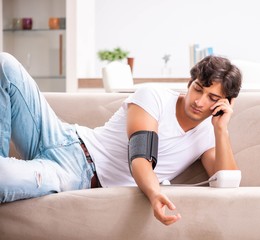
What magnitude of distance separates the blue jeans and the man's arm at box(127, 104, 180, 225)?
0.87ft

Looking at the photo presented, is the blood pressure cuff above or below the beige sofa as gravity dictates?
above

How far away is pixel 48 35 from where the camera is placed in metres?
6.08

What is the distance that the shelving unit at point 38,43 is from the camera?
6035mm

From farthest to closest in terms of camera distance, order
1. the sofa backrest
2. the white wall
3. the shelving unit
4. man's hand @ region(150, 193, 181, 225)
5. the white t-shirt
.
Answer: the white wall < the shelving unit < the sofa backrest < the white t-shirt < man's hand @ region(150, 193, 181, 225)

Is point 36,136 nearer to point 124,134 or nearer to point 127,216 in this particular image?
point 124,134

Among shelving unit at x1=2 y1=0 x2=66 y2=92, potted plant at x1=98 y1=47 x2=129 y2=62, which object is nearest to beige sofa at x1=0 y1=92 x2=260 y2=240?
shelving unit at x1=2 y1=0 x2=66 y2=92

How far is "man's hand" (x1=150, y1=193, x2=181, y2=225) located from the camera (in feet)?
5.36

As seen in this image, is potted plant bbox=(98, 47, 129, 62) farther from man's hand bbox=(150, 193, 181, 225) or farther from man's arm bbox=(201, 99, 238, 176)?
man's hand bbox=(150, 193, 181, 225)

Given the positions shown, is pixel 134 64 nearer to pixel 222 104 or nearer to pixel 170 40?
pixel 170 40

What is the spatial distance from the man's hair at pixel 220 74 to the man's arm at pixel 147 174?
231 mm

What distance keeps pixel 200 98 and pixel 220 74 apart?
107 mm

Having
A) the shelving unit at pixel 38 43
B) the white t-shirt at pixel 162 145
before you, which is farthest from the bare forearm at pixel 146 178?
the shelving unit at pixel 38 43

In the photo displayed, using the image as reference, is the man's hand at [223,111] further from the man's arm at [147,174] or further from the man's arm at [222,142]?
the man's arm at [147,174]

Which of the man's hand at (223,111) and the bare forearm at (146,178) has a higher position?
the man's hand at (223,111)
